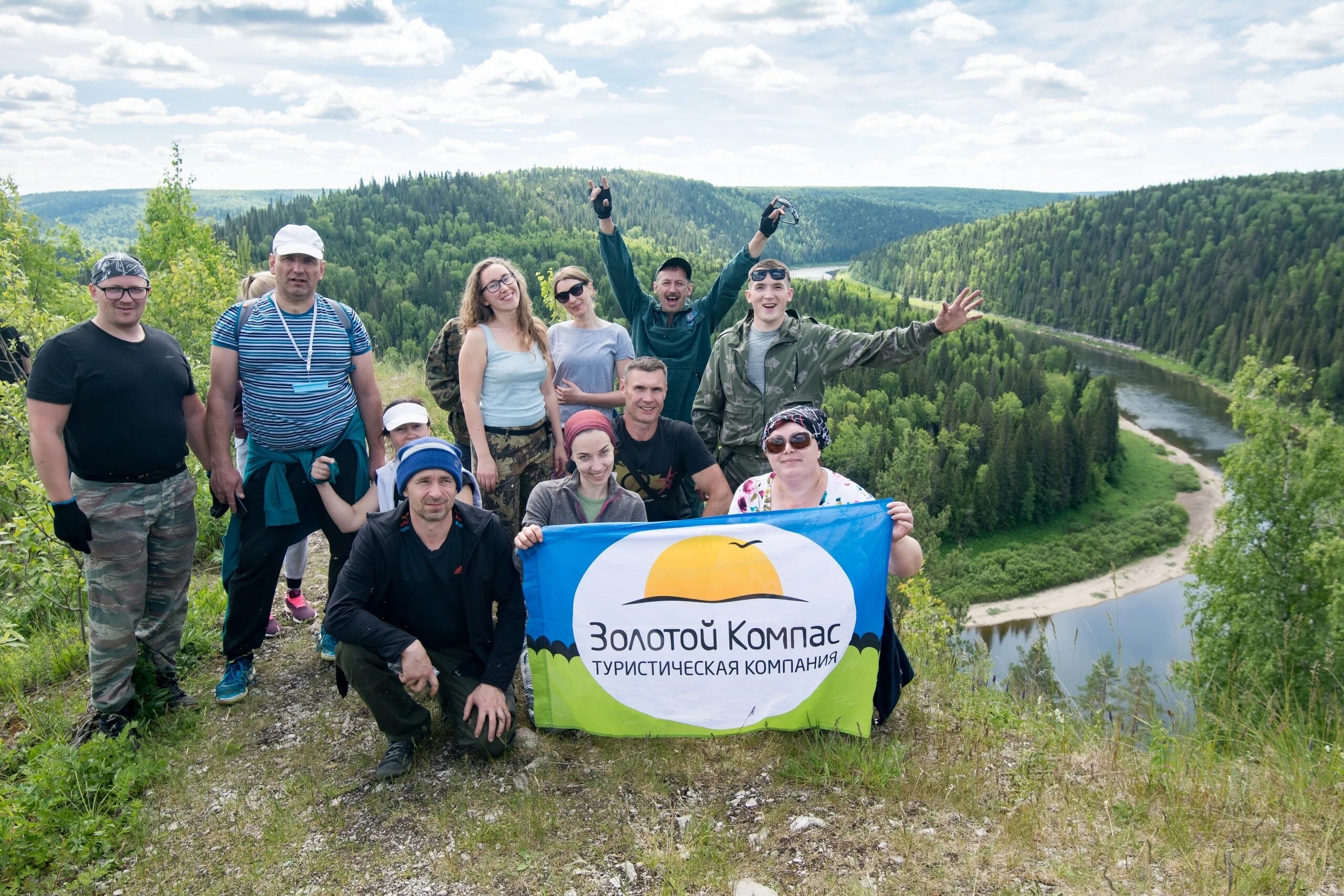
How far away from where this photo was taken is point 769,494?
4.99 meters

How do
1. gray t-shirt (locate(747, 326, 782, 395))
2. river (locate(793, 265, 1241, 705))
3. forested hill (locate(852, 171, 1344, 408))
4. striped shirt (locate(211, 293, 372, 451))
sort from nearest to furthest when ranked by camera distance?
striped shirt (locate(211, 293, 372, 451))
gray t-shirt (locate(747, 326, 782, 395))
river (locate(793, 265, 1241, 705))
forested hill (locate(852, 171, 1344, 408))

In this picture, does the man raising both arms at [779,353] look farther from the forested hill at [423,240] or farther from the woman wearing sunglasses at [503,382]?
the forested hill at [423,240]

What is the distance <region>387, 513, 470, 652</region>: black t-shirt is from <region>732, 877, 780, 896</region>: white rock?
7.01 ft

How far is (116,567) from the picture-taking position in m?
4.80

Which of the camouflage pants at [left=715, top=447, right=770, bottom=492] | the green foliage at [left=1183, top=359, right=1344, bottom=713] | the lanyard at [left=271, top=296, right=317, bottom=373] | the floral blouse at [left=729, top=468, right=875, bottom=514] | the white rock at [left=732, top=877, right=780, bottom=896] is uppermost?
the lanyard at [left=271, top=296, right=317, bottom=373]

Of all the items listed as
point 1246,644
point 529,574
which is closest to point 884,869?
point 529,574

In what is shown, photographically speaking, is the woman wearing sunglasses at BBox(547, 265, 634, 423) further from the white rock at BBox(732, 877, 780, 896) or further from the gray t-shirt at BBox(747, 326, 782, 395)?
the white rock at BBox(732, 877, 780, 896)

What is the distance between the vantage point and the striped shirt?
4.99 m

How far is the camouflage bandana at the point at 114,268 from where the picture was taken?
4.48 meters

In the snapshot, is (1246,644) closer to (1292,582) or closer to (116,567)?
(1292,582)

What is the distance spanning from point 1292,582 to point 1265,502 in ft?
11.1

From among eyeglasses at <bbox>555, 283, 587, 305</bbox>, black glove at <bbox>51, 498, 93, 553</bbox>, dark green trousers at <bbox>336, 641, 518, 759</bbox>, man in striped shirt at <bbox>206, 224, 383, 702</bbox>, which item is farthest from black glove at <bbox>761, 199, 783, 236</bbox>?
black glove at <bbox>51, 498, 93, 553</bbox>

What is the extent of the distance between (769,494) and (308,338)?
10.6 feet

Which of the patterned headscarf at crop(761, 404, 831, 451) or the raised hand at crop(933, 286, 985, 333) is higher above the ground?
the raised hand at crop(933, 286, 985, 333)
